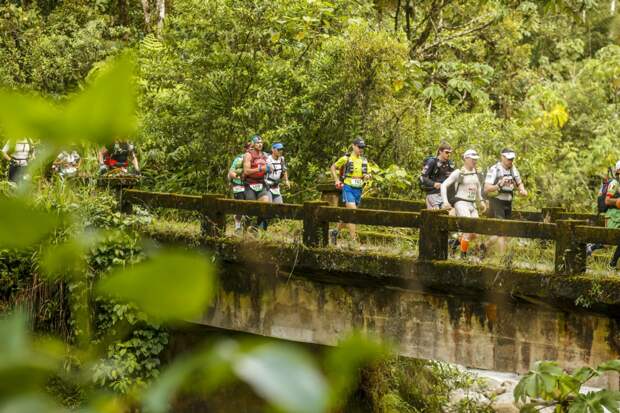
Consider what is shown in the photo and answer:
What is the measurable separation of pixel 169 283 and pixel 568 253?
8356mm

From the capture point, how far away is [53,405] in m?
0.53

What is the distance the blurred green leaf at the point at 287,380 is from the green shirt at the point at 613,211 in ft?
33.9

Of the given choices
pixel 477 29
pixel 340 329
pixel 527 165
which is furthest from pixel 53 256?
pixel 477 29

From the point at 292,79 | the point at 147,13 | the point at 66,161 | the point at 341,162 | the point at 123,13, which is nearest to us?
the point at 66,161

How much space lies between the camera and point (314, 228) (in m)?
9.98

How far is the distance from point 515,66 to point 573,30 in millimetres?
6934

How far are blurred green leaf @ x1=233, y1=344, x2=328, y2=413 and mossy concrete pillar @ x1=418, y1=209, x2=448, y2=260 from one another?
338 inches

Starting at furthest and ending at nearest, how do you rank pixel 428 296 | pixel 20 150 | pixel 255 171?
pixel 255 171
pixel 428 296
pixel 20 150

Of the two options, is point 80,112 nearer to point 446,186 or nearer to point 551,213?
point 446,186

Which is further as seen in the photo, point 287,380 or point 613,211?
point 613,211

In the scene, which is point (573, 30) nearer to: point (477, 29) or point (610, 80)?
point (610, 80)

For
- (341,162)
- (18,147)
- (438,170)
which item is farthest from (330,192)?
(18,147)

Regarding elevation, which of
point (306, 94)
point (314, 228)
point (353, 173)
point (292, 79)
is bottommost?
point (314, 228)

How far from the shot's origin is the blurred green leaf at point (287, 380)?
476 mm
